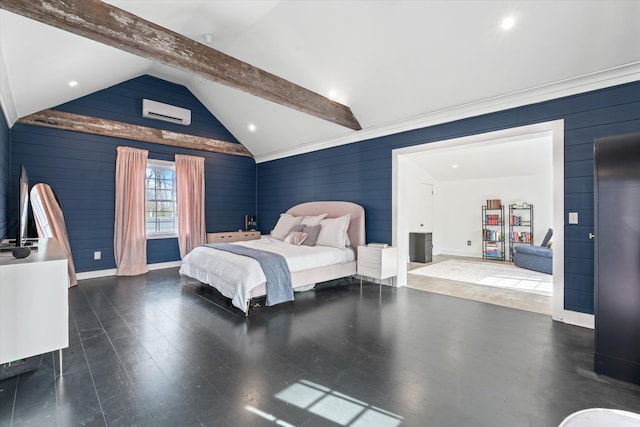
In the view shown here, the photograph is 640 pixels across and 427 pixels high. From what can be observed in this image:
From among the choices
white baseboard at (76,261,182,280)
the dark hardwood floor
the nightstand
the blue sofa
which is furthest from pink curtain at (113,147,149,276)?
the blue sofa

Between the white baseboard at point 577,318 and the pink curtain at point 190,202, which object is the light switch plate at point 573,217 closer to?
the white baseboard at point 577,318

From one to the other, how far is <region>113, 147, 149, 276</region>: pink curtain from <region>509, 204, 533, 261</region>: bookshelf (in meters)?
8.08

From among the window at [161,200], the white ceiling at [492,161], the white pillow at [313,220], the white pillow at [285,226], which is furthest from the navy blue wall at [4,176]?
the white ceiling at [492,161]

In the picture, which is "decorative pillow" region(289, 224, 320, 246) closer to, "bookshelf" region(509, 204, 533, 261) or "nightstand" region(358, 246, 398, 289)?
"nightstand" region(358, 246, 398, 289)

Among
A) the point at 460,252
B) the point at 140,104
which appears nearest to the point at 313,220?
the point at 140,104

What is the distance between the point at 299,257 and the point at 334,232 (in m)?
1.02

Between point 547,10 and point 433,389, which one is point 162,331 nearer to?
point 433,389

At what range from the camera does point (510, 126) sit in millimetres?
3582

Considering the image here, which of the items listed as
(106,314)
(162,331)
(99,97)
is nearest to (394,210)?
(162,331)

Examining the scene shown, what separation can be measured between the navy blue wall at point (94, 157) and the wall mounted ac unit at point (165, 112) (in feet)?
0.51

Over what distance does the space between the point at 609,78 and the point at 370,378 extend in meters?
3.66

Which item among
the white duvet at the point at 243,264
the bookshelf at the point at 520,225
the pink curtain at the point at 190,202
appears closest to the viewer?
the white duvet at the point at 243,264

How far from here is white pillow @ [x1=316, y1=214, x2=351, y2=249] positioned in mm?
4750

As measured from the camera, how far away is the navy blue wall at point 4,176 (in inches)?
148
